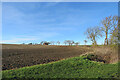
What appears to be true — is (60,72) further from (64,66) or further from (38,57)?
(38,57)

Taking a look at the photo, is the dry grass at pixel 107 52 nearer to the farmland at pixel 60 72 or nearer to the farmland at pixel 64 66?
the farmland at pixel 64 66

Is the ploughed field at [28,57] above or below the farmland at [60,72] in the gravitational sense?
below

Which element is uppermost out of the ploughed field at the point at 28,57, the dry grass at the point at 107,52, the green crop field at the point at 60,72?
the dry grass at the point at 107,52

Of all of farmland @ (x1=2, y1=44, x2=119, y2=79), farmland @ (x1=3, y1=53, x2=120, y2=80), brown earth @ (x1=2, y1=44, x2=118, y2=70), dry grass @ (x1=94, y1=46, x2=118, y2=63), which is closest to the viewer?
farmland @ (x1=3, y1=53, x2=120, y2=80)

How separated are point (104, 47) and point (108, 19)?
7.45 metres

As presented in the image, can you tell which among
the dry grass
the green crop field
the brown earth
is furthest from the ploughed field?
the dry grass

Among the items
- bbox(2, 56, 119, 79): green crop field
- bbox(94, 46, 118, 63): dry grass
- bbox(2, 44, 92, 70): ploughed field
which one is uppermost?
bbox(94, 46, 118, 63): dry grass

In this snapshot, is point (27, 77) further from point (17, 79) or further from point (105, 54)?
point (105, 54)

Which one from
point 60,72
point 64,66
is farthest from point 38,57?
point 60,72

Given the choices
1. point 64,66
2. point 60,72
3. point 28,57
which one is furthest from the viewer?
point 28,57

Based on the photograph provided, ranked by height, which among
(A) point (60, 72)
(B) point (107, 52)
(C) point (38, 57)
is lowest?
(C) point (38, 57)

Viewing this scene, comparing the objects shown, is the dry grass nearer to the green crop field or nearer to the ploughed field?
the ploughed field

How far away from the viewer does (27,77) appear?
5711 millimetres

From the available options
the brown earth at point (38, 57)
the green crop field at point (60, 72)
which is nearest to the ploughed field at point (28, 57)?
the brown earth at point (38, 57)
